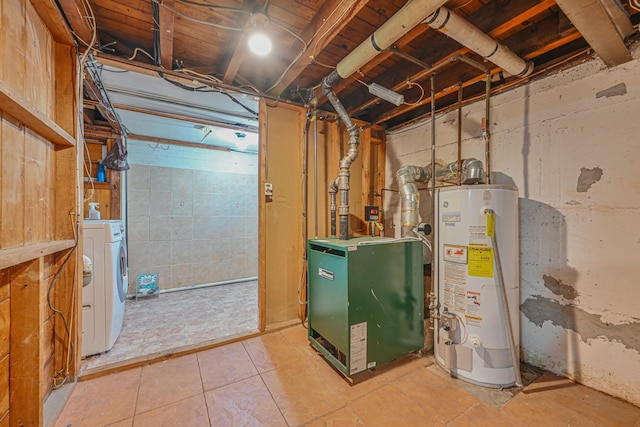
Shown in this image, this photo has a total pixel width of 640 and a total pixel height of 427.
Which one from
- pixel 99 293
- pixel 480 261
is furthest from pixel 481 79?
pixel 99 293

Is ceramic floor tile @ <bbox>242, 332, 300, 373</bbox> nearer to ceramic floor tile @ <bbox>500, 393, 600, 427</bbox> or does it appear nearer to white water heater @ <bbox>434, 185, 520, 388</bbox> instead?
white water heater @ <bbox>434, 185, 520, 388</bbox>

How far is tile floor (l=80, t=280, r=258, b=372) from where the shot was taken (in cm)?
223

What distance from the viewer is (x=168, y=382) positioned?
176cm

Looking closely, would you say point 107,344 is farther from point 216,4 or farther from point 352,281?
point 216,4

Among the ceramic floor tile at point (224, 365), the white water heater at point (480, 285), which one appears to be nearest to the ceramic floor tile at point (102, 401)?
the ceramic floor tile at point (224, 365)

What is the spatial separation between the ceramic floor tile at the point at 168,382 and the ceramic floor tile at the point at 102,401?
0.05 m

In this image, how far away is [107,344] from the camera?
2146mm

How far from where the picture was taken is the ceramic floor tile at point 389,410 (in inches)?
56.7

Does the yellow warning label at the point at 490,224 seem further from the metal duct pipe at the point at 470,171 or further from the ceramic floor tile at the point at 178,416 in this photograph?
the ceramic floor tile at the point at 178,416

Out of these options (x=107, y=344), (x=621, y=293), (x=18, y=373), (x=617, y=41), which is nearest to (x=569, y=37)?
(x=617, y=41)

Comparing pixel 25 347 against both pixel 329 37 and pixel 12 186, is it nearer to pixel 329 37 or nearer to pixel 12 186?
pixel 12 186

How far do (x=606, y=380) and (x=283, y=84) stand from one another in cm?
325

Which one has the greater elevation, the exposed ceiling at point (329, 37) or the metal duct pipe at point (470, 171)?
the exposed ceiling at point (329, 37)

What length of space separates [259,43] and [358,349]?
217 cm
